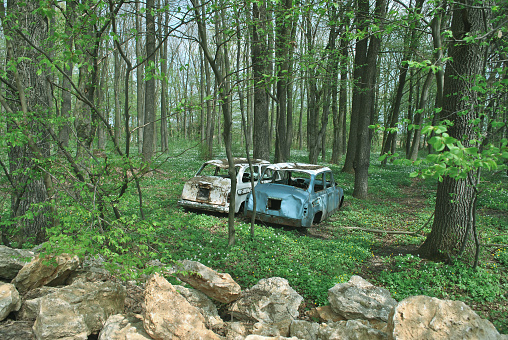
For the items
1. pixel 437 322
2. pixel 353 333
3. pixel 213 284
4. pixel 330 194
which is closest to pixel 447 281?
pixel 437 322

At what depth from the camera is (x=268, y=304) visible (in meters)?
4.47

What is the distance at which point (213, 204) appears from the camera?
921 centimetres

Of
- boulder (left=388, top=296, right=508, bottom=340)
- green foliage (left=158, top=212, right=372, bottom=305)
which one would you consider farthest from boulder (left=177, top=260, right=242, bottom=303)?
boulder (left=388, top=296, right=508, bottom=340)

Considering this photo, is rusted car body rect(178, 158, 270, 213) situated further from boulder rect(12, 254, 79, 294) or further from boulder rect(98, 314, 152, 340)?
boulder rect(98, 314, 152, 340)

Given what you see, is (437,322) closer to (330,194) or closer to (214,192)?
(330,194)

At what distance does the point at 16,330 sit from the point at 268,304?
3069mm

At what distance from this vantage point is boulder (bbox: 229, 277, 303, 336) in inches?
172

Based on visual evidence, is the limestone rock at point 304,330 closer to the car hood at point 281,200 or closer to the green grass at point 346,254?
the green grass at point 346,254

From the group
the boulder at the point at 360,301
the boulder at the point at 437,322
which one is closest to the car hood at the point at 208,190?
the boulder at the point at 360,301

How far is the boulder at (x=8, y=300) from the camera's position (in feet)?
11.3

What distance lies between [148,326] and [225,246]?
3.34m

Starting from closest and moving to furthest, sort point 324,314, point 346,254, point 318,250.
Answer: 1. point 324,314
2. point 346,254
3. point 318,250

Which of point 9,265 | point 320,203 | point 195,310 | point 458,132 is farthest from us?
point 320,203

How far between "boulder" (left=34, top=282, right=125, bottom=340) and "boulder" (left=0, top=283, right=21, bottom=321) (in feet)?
1.38
